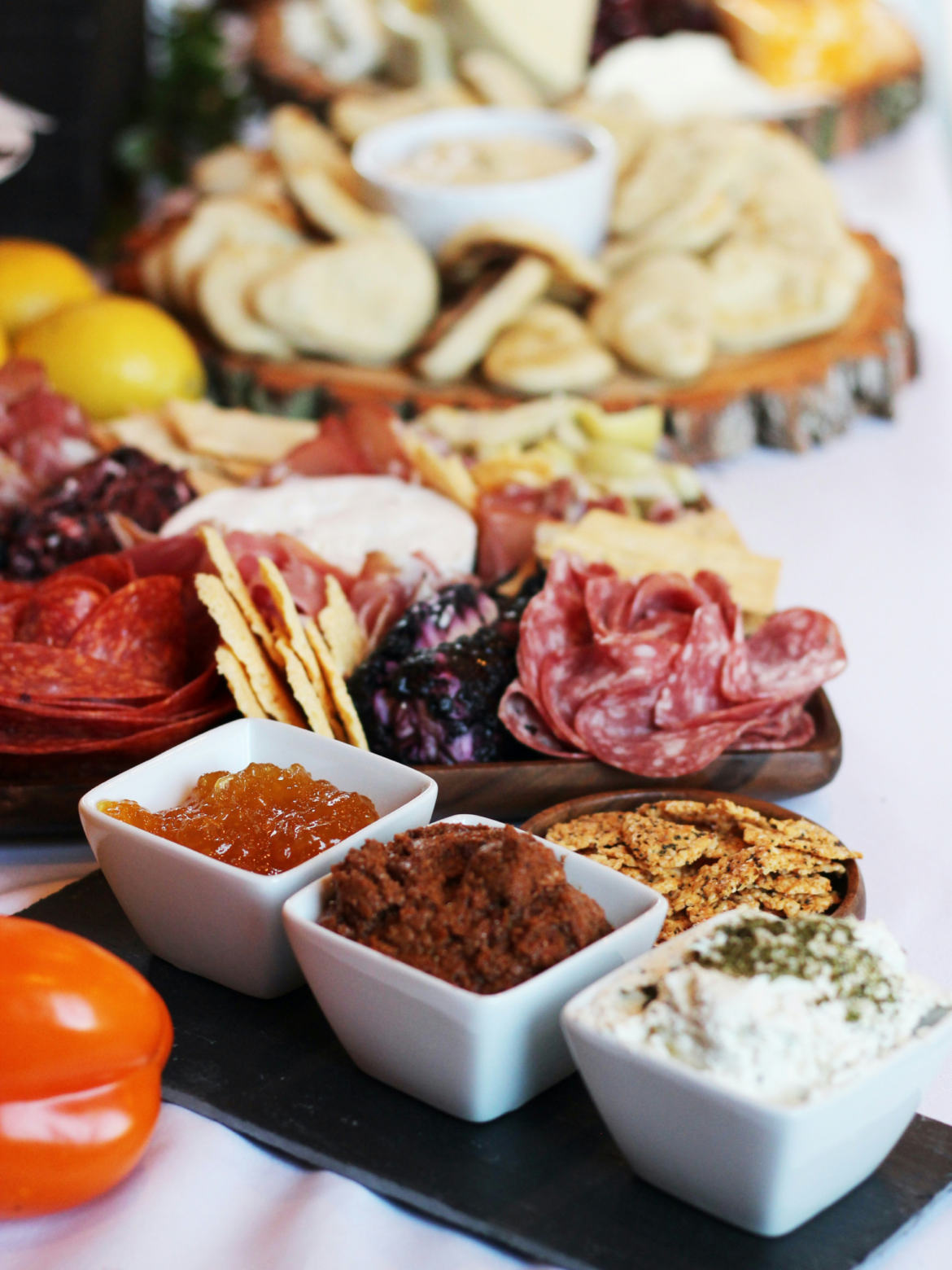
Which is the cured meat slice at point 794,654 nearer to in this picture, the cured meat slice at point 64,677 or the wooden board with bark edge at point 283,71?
the cured meat slice at point 64,677

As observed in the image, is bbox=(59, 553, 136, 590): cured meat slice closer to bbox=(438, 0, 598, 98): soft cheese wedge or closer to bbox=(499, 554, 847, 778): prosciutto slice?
bbox=(499, 554, 847, 778): prosciutto slice

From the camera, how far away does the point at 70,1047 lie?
784mm

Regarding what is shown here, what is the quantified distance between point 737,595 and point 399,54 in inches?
85.1

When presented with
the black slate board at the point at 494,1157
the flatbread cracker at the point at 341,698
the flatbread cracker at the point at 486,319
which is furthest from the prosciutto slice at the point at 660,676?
the flatbread cracker at the point at 486,319

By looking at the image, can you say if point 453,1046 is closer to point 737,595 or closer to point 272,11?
point 737,595

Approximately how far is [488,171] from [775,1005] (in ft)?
6.26

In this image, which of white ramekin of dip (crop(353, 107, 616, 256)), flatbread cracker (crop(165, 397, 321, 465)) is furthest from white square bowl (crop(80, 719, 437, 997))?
white ramekin of dip (crop(353, 107, 616, 256))

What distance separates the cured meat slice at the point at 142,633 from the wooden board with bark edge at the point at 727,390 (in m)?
0.85

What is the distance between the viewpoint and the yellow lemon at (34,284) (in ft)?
7.43

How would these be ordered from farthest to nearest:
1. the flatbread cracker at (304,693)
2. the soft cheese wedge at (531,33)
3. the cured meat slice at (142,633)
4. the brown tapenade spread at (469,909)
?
the soft cheese wedge at (531,33)
the cured meat slice at (142,633)
the flatbread cracker at (304,693)
the brown tapenade spread at (469,909)

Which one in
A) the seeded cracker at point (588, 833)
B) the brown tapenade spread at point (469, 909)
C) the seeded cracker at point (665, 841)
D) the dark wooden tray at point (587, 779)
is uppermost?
the brown tapenade spread at point (469, 909)

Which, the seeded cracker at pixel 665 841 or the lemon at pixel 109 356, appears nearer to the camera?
the seeded cracker at pixel 665 841

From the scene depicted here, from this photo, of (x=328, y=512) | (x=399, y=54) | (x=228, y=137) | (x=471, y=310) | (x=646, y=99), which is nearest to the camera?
(x=328, y=512)

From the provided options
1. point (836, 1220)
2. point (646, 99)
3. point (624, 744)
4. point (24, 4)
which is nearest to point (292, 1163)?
point (836, 1220)
